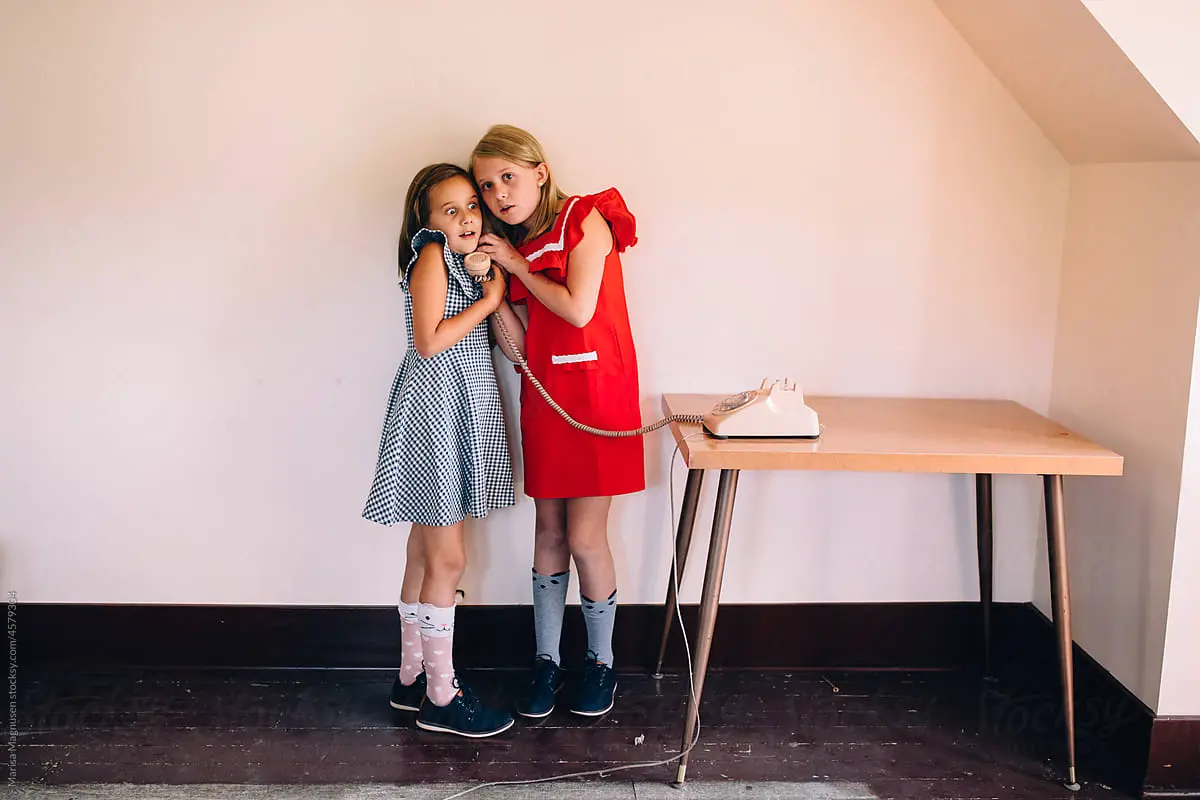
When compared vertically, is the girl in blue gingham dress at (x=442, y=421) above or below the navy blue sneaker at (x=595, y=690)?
above

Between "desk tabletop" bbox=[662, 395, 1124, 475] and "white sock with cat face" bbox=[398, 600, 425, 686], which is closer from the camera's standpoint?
"desk tabletop" bbox=[662, 395, 1124, 475]

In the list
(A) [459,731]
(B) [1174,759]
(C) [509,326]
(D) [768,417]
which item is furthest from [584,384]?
(B) [1174,759]

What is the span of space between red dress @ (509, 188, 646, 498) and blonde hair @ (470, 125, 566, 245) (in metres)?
0.06

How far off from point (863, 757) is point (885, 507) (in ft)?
2.04

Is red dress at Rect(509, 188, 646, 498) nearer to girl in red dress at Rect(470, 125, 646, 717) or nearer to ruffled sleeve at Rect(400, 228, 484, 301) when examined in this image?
girl in red dress at Rect(470, 125, 646, 717)

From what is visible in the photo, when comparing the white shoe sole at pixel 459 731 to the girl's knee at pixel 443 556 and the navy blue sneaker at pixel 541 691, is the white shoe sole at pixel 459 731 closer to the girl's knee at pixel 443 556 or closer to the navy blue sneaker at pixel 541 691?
the navy blue sneaker at pixel 541 691

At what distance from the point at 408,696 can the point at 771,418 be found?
1.06 metres

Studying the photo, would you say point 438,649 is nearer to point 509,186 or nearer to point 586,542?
point 586,542

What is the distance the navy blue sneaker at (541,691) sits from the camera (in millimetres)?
2314

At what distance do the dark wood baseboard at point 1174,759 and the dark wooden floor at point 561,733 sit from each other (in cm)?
10

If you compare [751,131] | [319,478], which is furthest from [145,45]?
[751,131]

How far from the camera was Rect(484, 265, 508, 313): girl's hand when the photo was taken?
2.19m

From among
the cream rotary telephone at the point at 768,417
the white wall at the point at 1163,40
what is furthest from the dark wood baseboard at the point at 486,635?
the white wall at the point at 1163,40

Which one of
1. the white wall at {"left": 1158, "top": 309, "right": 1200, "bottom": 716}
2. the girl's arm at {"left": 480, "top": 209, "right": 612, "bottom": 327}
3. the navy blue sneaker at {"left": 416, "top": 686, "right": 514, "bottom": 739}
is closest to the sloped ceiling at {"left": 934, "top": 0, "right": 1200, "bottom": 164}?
the white wall at {"left": 1158, "top": 309, "right": 1200, "bottom": 716}
